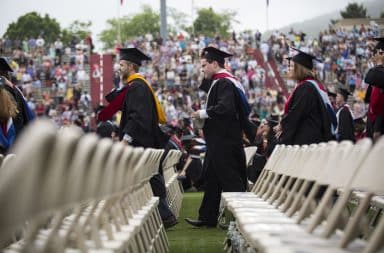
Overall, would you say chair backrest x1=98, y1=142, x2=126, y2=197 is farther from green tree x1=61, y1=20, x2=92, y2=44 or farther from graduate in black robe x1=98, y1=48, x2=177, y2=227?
green tree x1=61, y1=20, x2=92, y2=44

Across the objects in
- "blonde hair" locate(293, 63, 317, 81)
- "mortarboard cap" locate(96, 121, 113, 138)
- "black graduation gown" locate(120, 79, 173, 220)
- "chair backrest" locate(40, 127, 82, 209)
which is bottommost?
"mortarboard cap" locate(96, 121, 113, 138)

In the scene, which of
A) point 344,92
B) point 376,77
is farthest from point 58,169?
point 344,92

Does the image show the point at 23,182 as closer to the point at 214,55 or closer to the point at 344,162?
the point at 344,162

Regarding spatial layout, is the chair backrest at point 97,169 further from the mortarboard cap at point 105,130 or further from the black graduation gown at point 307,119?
the mortarboard cap at point 105,130

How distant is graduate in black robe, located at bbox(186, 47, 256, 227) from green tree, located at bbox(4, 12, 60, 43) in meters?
91.2

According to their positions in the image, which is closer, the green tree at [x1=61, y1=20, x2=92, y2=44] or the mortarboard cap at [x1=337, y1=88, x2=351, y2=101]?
the mortarboard cap at [x1=337, y1=88, x2=351, y2=101]

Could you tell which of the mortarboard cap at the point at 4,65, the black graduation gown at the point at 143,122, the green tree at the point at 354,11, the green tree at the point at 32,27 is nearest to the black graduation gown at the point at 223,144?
the black graduation gown at the point at 143,122

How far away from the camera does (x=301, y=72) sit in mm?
9227

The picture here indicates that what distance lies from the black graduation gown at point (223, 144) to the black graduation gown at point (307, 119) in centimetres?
102

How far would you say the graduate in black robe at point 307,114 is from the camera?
906 centimetres

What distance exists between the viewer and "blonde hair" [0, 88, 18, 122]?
8.21m

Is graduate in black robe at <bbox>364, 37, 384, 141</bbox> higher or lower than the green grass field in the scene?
higher

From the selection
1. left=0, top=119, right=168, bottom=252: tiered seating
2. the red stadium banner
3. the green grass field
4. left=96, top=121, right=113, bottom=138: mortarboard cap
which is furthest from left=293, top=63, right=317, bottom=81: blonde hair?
the red stadium banner

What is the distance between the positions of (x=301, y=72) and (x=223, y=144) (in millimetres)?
1342
